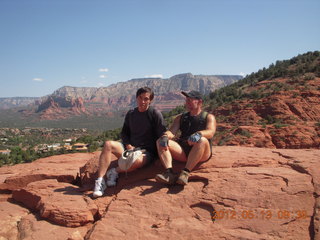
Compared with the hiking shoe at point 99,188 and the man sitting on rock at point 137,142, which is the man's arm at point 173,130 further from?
the hiking shoe at point 99,188

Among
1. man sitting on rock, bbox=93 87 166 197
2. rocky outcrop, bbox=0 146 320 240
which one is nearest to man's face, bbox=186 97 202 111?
man sitting on rock, bbox=93 87 166 197

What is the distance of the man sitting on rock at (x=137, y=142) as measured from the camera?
14.6 feet

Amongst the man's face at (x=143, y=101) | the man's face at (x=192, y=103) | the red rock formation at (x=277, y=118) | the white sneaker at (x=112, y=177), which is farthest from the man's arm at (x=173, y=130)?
the red rock formation at (x=277, y=118)

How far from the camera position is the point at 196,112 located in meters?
4.56

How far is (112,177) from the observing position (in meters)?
4.76

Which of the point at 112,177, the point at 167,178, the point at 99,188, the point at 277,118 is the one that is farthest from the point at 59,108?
the point at 167,178

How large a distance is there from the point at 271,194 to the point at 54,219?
3560mm

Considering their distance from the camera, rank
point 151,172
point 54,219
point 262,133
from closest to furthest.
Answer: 1. point 54,219
2. point 151,172
3. point 262,133

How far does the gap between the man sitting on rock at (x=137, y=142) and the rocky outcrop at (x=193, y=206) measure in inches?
12.1

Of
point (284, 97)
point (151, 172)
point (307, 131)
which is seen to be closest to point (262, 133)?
point (307, 131)

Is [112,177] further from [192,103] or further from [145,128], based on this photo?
[192,103]

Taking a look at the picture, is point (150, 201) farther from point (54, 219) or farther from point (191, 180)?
point (54, 219)

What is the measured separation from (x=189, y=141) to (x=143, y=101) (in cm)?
118

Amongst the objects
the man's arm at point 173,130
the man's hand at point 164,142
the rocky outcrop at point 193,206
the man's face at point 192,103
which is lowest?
the rocky outcrop at point 193,206
